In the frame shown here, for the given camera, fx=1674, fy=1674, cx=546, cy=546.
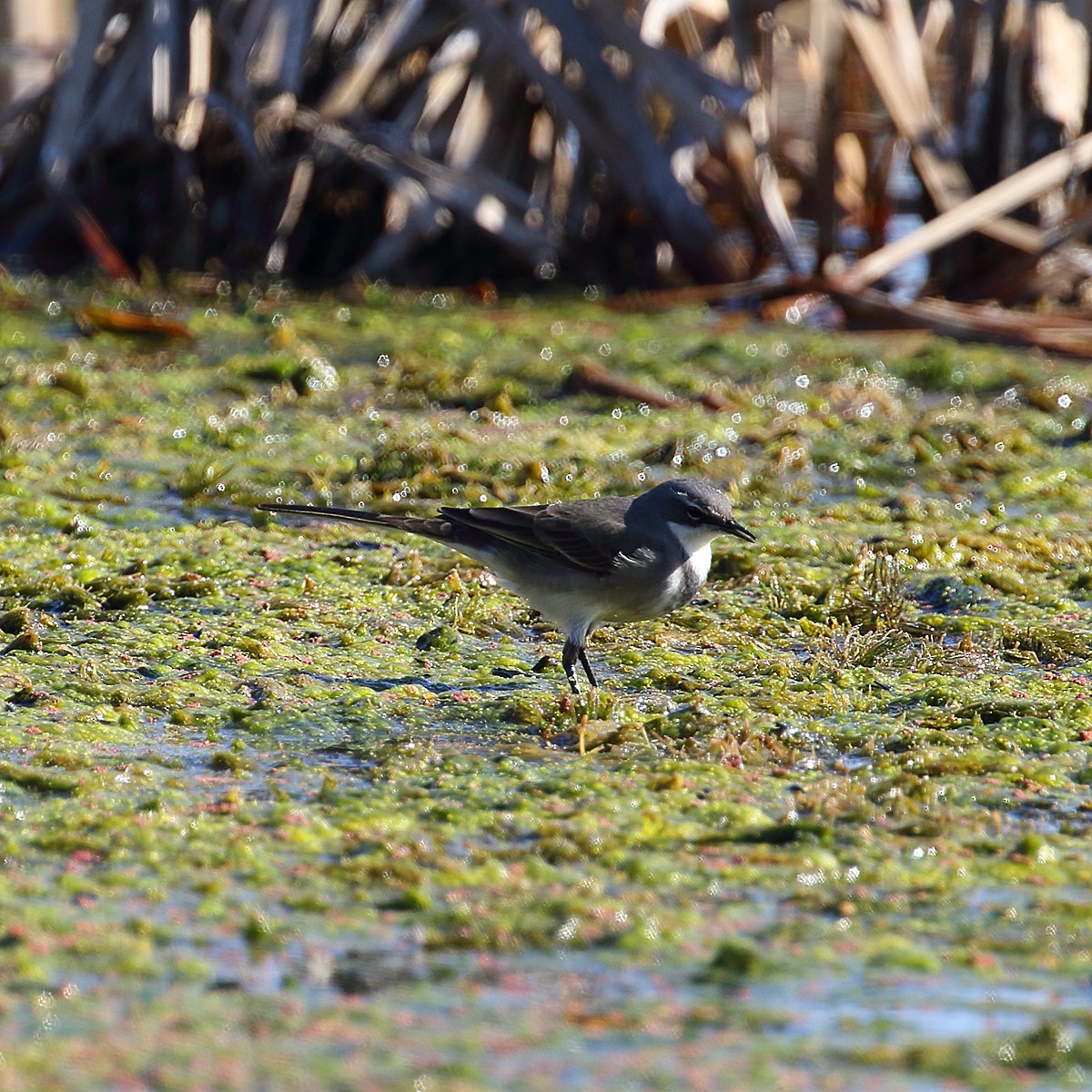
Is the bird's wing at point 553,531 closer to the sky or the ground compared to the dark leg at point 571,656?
closer to the sky

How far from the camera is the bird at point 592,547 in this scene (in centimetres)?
481

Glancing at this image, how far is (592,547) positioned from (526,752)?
2.54 ft

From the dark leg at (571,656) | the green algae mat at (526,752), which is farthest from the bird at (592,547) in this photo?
the green algae mat at (526,752)

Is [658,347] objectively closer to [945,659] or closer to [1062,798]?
[945,659]

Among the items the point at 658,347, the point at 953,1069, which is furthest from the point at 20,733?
the point at 658,347

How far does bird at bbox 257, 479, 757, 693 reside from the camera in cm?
481

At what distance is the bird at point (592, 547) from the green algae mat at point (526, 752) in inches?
9.2

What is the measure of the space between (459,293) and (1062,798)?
690 cm

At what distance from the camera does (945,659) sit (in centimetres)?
499

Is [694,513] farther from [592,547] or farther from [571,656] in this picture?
[571,656]

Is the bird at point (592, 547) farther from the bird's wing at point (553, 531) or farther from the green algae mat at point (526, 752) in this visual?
the green algae mat at point (526, 752)

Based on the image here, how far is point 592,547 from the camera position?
482 cm

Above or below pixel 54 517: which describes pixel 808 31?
above

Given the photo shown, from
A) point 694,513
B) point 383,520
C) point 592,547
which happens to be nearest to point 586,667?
point 592,547
